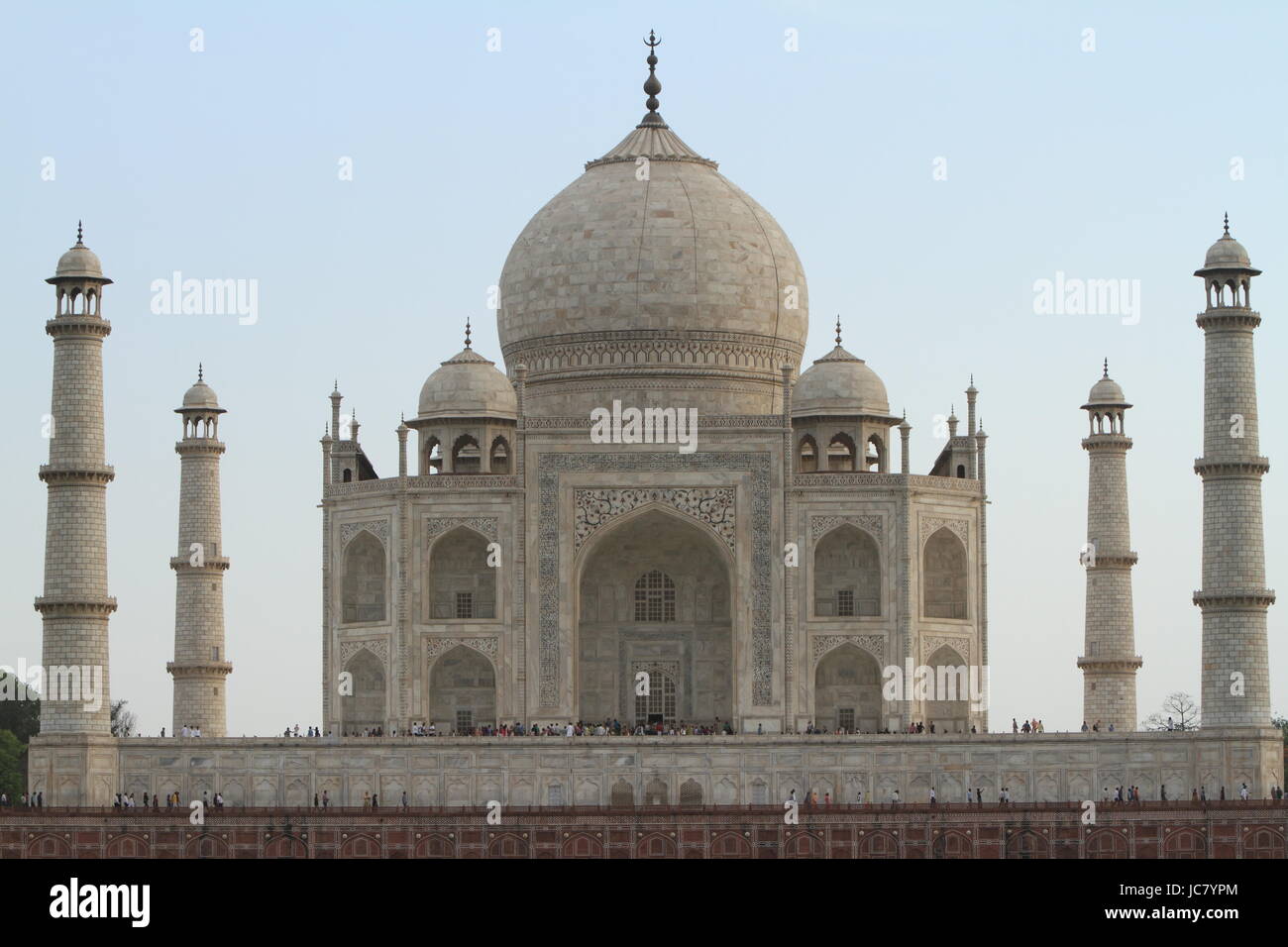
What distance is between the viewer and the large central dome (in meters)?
48.0

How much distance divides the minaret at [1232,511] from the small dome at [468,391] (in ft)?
36.8

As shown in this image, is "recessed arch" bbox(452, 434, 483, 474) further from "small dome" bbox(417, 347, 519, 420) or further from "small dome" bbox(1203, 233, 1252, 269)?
"small dome" bbox(1203, 233, 1252, 269)

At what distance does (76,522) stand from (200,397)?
6.96 m

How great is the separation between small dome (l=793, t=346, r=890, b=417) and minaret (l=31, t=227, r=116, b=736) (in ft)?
36.5

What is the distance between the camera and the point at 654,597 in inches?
1826

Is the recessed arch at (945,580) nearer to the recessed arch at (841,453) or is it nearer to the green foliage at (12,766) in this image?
the recessed arch at (841,453)

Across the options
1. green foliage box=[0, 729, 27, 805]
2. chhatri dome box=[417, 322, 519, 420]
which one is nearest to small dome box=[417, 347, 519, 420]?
chhatri dome box=[417, 322, 519, 420]

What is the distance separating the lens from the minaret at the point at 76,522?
41000mm

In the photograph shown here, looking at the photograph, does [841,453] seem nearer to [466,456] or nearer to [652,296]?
[652,296]

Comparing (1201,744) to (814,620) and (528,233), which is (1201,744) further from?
(528,233)

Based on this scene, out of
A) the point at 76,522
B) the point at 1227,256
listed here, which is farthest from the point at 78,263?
the point at 1227,256

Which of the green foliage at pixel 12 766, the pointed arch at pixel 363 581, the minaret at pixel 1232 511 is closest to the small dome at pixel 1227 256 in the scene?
the minaret at pixel 1232 511

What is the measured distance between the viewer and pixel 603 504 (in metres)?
44.9
